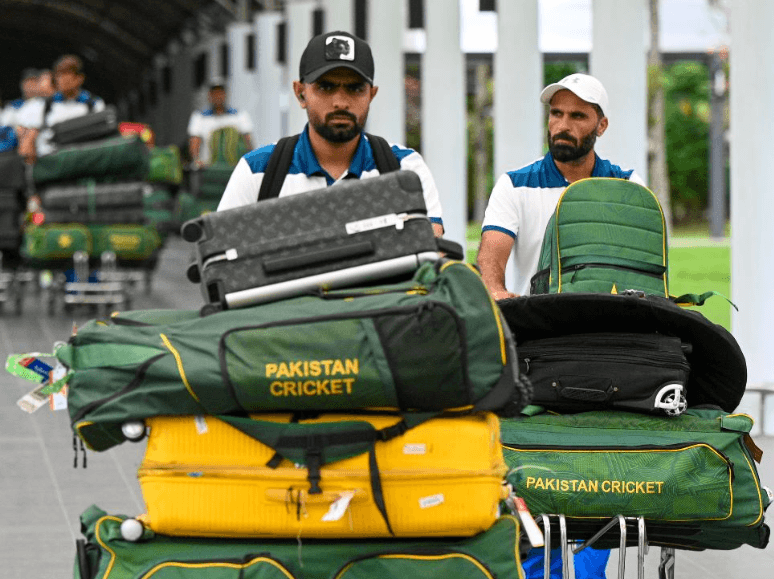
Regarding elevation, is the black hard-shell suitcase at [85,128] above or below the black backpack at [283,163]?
above

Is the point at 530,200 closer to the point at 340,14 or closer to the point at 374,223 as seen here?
the point at 374,223

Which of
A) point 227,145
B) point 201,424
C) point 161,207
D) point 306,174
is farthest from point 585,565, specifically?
point 161,207

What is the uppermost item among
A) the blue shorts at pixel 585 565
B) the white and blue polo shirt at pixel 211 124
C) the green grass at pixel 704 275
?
the white and blue polo shirt at pixel 211 124

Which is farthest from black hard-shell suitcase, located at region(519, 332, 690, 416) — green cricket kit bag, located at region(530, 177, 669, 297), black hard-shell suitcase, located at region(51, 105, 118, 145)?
black hard-shell suitcase, located at region(51, 105, 118, 145)

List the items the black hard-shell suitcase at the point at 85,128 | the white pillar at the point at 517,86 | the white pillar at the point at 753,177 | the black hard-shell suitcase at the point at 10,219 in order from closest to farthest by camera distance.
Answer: the white pillar at the point at 753,177
the white pillar at the point at 517,86
the black hard-shell suitcase at the point at 85,128
the black hard-shell suitcase at the point at 10,219

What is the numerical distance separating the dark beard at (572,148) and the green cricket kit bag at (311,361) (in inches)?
83.2

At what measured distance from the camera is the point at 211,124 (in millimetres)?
18734

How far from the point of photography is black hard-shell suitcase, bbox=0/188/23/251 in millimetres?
14023

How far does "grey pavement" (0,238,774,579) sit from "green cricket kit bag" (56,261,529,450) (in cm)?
243

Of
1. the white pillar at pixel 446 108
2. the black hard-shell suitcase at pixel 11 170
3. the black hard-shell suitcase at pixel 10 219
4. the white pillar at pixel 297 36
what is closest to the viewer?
the white pillar at pixel 446 108

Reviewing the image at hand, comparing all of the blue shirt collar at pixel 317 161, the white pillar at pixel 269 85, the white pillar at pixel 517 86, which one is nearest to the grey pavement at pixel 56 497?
the blue shirt collar at pixel 317 161

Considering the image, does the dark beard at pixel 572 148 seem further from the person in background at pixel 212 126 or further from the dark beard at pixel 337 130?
the person in background at pixel 212 126

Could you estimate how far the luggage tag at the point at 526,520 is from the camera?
3.08 meters

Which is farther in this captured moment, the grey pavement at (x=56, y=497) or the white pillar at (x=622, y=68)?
the white pillar at (x=622, y=68)
